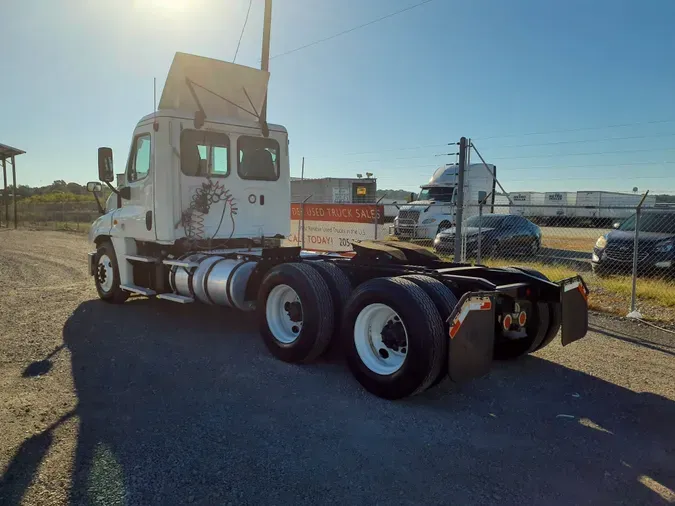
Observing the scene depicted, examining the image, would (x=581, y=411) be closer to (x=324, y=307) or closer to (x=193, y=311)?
(x=324, y=307)

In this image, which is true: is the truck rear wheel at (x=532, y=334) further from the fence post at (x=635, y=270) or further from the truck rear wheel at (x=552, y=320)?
the fence post at (x=635, y=270)

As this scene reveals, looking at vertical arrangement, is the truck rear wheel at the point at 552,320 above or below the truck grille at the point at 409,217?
below

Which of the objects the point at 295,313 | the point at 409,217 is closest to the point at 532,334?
the point at 295,313

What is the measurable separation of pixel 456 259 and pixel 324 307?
451cm

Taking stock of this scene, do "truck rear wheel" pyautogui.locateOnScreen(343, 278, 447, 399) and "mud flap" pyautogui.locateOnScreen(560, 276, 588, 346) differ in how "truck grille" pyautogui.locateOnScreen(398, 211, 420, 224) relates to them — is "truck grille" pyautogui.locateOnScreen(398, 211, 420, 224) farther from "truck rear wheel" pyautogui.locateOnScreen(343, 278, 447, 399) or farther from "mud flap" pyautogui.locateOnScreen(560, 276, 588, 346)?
"truck rear wheel" pyautogui.locateOnScreen(343, 278, 447, 399)

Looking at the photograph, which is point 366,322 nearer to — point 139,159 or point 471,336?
point 471,336

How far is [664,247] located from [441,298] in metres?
7.35

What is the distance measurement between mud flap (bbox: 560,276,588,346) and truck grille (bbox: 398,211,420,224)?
12711mm

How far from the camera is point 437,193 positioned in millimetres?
21953

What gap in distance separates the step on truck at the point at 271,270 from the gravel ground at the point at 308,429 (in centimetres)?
40

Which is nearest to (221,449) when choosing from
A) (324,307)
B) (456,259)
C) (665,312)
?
(324,307)

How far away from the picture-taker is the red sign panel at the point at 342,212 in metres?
11.8

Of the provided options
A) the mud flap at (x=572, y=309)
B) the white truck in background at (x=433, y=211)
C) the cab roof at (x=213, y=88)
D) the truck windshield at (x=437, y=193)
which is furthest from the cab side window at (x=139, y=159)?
the truck windshield at (x=437, y=193)

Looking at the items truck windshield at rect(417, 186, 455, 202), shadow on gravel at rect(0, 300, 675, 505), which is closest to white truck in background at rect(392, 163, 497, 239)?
truck windshield at rect(417, 186, 455, 202)
